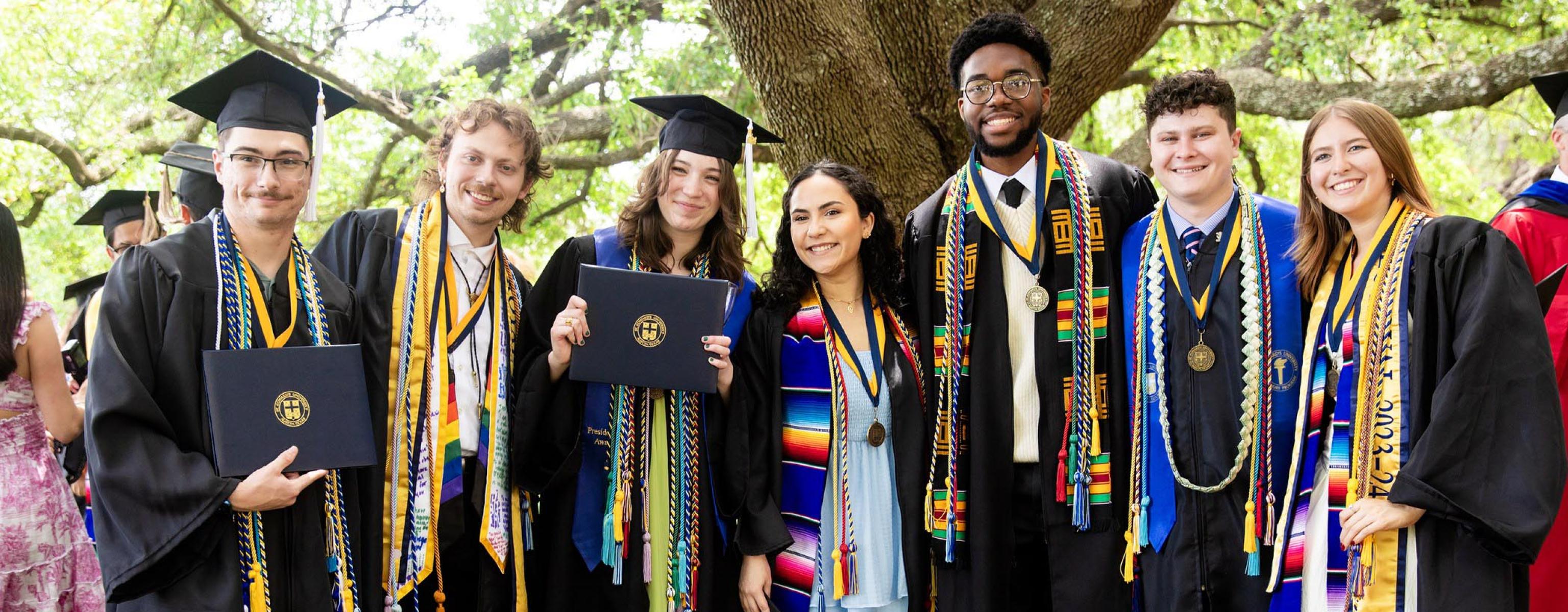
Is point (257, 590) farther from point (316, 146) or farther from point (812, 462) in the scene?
point (812, 462)

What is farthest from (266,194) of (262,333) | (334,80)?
(334,80)

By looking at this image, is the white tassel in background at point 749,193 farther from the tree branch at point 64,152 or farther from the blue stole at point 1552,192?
the tree branch at point 64,152

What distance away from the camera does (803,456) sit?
336cm

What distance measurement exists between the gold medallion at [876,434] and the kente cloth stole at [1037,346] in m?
0.16

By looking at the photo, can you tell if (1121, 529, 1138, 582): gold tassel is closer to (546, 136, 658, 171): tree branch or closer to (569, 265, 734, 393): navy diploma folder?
(569, 265, 734, 393): navy diploma folder

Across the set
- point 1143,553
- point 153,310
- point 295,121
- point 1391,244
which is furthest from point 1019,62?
point 153,310

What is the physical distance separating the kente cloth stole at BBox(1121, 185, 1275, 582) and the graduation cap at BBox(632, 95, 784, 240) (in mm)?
1210

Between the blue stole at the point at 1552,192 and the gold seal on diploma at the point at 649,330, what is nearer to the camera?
the gold seal on diploma at the point at 649,330

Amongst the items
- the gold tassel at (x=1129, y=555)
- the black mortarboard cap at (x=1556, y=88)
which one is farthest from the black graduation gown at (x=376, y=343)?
the black mortarboard cap at (x=1556, y=88)

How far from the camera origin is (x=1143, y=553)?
3.20m

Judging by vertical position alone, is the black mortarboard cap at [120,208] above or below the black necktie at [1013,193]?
above

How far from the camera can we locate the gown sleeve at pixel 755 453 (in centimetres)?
331

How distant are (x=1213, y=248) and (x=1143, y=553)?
0.86 meters

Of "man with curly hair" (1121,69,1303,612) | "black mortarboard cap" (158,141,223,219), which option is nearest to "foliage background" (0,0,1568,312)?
"black mortarboard cap" (158,141,223,219)
